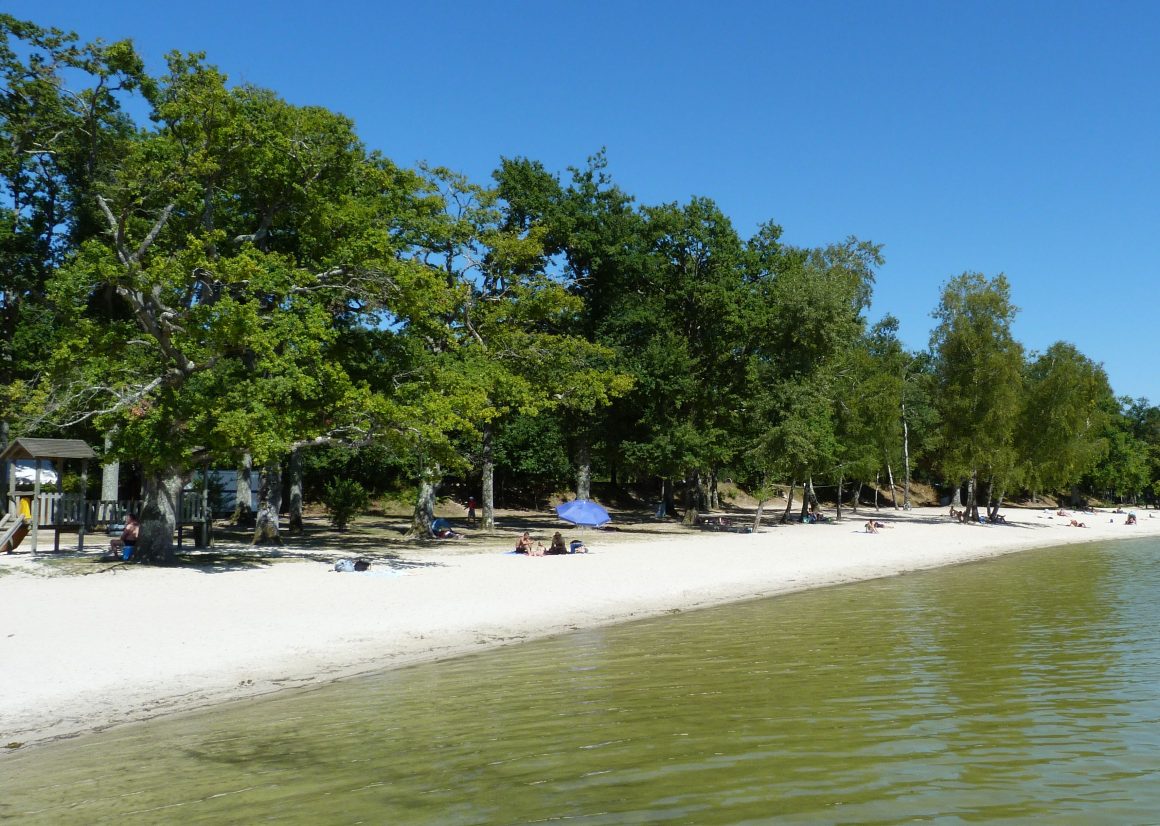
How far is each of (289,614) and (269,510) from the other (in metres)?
14.4

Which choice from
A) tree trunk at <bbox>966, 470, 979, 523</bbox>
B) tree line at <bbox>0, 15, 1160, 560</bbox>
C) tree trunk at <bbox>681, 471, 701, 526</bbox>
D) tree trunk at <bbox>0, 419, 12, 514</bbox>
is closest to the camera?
tree line at <bbox>0, 15, 1160, 560</bbox>

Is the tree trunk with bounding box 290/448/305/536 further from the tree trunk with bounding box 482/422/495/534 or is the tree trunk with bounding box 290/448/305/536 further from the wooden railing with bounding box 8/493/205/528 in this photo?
the tree trunk with bounding box 482/422/495/534

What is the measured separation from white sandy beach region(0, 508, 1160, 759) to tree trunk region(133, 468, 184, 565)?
4.34 feet

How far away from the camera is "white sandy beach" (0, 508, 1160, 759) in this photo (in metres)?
11.1

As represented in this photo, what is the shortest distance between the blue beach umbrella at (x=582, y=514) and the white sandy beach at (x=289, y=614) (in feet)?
3.46

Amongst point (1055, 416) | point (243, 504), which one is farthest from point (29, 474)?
point (1055, 416)

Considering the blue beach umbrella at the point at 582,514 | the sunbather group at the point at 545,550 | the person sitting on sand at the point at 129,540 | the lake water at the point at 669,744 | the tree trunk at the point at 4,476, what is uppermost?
the tree trunk at the point at 4,476

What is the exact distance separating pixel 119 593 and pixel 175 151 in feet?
34.7

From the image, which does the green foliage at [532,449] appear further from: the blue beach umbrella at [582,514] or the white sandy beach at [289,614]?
the white sandy beach at [289,614]

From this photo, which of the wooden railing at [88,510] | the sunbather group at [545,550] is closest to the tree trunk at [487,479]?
the sunbather group at [545,550]

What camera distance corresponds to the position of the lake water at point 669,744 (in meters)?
6.76

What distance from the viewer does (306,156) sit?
23.1 metres

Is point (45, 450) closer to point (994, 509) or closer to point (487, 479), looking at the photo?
point (487, 479)

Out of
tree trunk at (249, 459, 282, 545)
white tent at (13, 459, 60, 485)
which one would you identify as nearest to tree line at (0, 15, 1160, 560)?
tree trunk at (249, 459, 282, 545)
